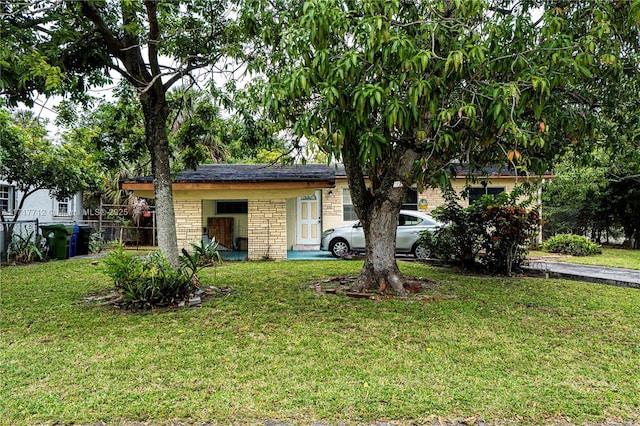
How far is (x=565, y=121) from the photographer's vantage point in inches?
211

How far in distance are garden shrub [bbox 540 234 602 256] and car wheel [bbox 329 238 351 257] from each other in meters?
7.65

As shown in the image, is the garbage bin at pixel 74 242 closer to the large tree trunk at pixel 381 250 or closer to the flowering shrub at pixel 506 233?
the large tree trunk at pixel 381 250

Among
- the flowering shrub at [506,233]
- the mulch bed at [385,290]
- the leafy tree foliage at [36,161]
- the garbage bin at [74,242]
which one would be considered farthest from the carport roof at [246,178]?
the flowering shrub at [506,233]

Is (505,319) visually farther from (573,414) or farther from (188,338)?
(188,338)

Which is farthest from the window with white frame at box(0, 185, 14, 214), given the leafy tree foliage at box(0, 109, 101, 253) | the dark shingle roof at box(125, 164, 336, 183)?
the dark shingle roof at box(125, 164, 336, 183)

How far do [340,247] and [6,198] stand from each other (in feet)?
41.7

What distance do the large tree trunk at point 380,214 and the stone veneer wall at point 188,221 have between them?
6.52 m

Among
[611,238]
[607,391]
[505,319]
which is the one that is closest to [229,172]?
[505,319]

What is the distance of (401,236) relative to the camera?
1201cm

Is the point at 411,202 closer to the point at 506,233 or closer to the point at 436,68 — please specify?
the point at 506,233

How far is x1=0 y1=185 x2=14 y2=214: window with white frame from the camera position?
14.2 metres

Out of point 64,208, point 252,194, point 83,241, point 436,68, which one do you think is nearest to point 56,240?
point 83,241

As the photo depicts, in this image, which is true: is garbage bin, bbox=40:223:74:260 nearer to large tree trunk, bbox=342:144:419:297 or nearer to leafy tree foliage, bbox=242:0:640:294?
large tree trunk, bbox=342:144:419:297

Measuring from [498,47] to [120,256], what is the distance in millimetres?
5507
